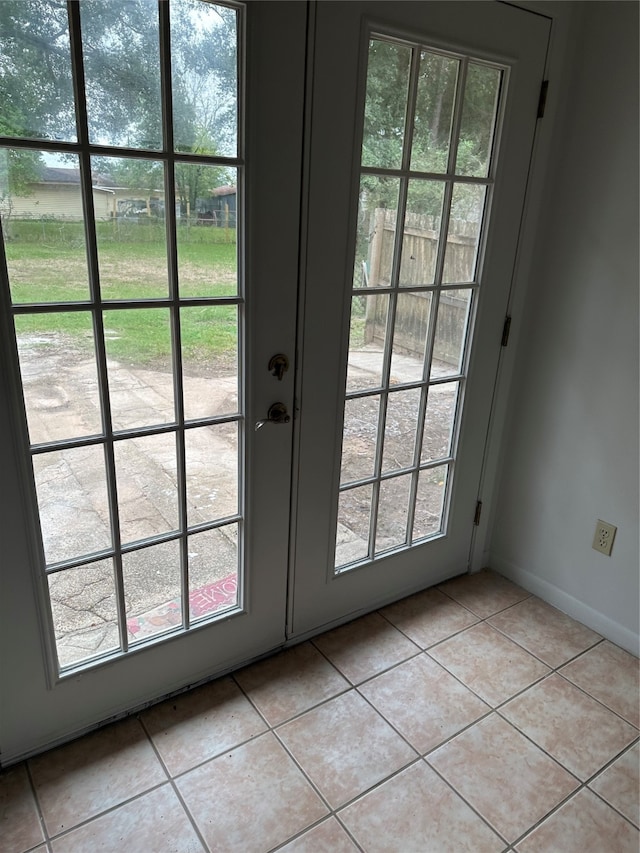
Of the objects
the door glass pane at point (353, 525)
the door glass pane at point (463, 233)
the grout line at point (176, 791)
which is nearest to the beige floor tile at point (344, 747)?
the grout line at point (176, 791)

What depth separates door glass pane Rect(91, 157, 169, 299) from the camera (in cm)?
123

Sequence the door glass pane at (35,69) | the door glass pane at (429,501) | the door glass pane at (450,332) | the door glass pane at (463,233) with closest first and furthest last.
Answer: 1. the door glass pane at (35,69)
2. the door glass pane at (463,233)
3. the door glass pane at (450,332)
4. the door glass pane at (429,501)

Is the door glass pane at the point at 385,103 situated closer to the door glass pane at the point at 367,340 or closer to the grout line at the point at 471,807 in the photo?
the door glass pane at the point at 367,340

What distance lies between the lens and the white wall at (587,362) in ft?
5.82

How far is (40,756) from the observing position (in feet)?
5.05

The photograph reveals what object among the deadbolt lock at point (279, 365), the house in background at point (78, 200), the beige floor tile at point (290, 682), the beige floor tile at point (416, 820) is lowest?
the beige floor tile at point (416, 820)

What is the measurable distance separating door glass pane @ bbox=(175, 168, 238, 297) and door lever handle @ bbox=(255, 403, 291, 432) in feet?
1.13

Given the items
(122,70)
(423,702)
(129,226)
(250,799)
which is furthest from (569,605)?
(122,70)

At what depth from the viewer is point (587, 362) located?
1.96m

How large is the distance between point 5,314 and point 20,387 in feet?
0.52

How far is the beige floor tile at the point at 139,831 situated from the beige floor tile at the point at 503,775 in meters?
0.65

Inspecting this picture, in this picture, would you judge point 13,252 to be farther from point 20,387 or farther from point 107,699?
point 107,699

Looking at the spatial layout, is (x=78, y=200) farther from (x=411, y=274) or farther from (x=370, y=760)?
(x=370, y=760)

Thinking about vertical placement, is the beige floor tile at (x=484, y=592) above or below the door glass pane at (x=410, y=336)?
below
